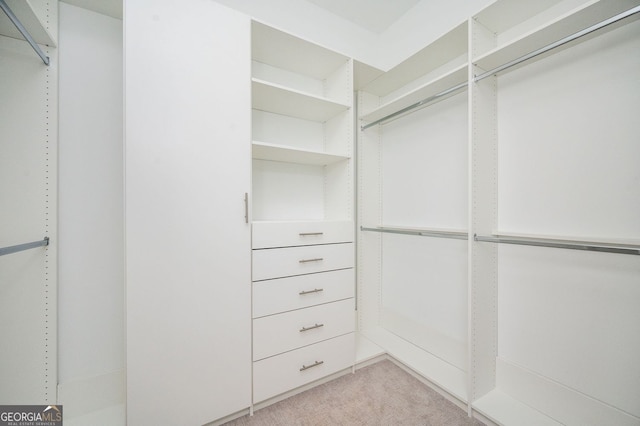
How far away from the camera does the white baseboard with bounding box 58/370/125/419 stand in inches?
53.1

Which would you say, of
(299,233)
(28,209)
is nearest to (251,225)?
(299,233)

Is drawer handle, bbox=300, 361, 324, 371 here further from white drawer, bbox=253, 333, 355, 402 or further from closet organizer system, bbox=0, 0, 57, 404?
closet organizer system, bbox=0, 0, 57, 404

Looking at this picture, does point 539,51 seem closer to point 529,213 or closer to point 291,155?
point 529,213

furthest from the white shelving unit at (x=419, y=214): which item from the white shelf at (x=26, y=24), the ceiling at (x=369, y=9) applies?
the white shelf at (x=26, y=24)

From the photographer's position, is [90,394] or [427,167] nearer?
[90,394]

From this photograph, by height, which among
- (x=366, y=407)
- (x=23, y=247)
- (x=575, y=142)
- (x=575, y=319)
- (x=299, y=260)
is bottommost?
(x=366, y=407)

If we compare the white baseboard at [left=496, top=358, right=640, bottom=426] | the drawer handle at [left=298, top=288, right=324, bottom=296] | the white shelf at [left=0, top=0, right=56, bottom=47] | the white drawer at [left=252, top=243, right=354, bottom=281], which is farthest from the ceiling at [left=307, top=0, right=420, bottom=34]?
the white baseboard at [left=496, top=358, right=640, bottom=426]

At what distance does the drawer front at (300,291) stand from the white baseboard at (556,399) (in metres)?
1.02

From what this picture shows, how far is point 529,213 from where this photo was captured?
1404 millimetres

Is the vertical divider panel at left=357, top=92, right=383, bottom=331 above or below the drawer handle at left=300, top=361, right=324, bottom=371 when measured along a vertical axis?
above

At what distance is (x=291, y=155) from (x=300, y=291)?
2.98ft

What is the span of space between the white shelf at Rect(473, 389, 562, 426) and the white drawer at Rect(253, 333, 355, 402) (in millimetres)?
779

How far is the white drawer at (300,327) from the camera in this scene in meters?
1.42

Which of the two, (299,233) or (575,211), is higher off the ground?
(575,211)
